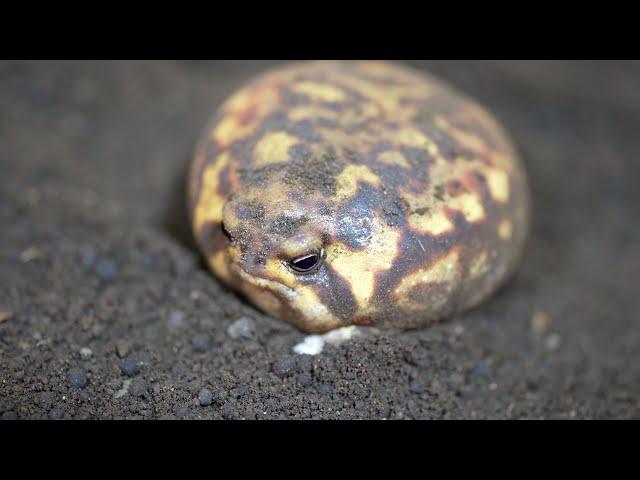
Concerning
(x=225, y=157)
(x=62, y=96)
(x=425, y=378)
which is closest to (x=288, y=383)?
(x=425, y=378)

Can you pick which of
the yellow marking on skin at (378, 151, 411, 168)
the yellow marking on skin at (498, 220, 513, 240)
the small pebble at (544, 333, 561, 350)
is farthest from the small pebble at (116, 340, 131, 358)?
the small pebble at (544, 333, 561, 350)

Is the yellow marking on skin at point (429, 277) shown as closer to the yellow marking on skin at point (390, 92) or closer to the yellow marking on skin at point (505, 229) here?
the yellow marking on skin at point (505, 229)

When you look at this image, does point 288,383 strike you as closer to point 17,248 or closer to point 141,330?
point 141,330

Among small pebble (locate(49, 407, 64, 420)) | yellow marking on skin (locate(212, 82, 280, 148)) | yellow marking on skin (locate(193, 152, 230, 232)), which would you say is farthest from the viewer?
yellow marking on skin (locate(212, 82, 280, 148))

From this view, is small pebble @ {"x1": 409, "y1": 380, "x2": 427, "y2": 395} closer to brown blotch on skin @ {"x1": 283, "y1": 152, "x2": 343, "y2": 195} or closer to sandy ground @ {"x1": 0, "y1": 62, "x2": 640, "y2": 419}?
sandy ground @ {"x1": 0, "y1": 62, "x2": 640, "y2": 419}

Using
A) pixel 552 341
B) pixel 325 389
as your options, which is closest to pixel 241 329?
pixel 325 389
